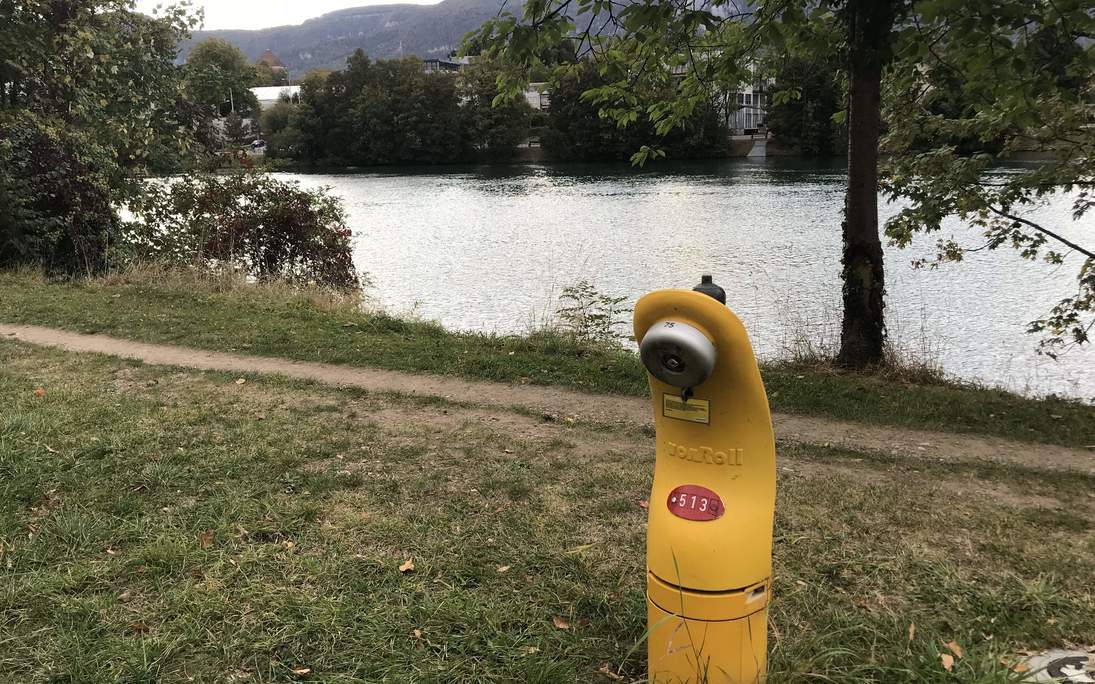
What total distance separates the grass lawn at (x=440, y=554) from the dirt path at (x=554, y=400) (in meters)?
0.45

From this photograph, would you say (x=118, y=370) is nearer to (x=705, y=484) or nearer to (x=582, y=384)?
(x=582, y=384)

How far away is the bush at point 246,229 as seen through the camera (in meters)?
14.0

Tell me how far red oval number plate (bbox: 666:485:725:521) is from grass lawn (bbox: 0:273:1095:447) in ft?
14.3

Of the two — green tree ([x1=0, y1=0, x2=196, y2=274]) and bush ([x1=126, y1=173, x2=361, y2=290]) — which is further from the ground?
green tree ([x1=0, y1=0, x2=196, y2=274])

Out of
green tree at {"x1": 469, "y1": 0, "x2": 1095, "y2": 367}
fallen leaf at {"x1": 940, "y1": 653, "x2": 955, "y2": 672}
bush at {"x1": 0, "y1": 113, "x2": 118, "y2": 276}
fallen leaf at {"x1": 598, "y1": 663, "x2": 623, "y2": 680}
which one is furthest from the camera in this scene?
bush at {"x1": 0, "y1": 113, "x2": 118, "y2": 276}

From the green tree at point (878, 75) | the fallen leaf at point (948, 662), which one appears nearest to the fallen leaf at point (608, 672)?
the fallen leaf at point (948, 662)

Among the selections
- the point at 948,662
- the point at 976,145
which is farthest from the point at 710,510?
the point at 976,145

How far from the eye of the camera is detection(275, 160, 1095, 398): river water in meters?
11.9

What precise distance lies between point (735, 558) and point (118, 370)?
6.33 m

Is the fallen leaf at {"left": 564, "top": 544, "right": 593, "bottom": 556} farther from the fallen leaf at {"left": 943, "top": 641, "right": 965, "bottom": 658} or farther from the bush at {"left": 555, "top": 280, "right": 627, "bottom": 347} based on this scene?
the bush at {"left": 555, "top": 280, "right": 627, "bottom": 347}

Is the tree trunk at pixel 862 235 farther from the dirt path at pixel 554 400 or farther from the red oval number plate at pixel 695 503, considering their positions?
the red oval number plate at pixel 695 503

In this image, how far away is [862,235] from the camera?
777 cm

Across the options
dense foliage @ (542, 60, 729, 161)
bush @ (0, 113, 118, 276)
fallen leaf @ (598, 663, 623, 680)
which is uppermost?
dense foliage @ (542, 60, 729, 161)

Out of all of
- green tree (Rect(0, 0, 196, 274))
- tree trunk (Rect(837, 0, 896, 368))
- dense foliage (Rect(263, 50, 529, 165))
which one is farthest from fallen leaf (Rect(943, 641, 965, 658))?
dense foliage (Rect(263, 50, 529, 165))
